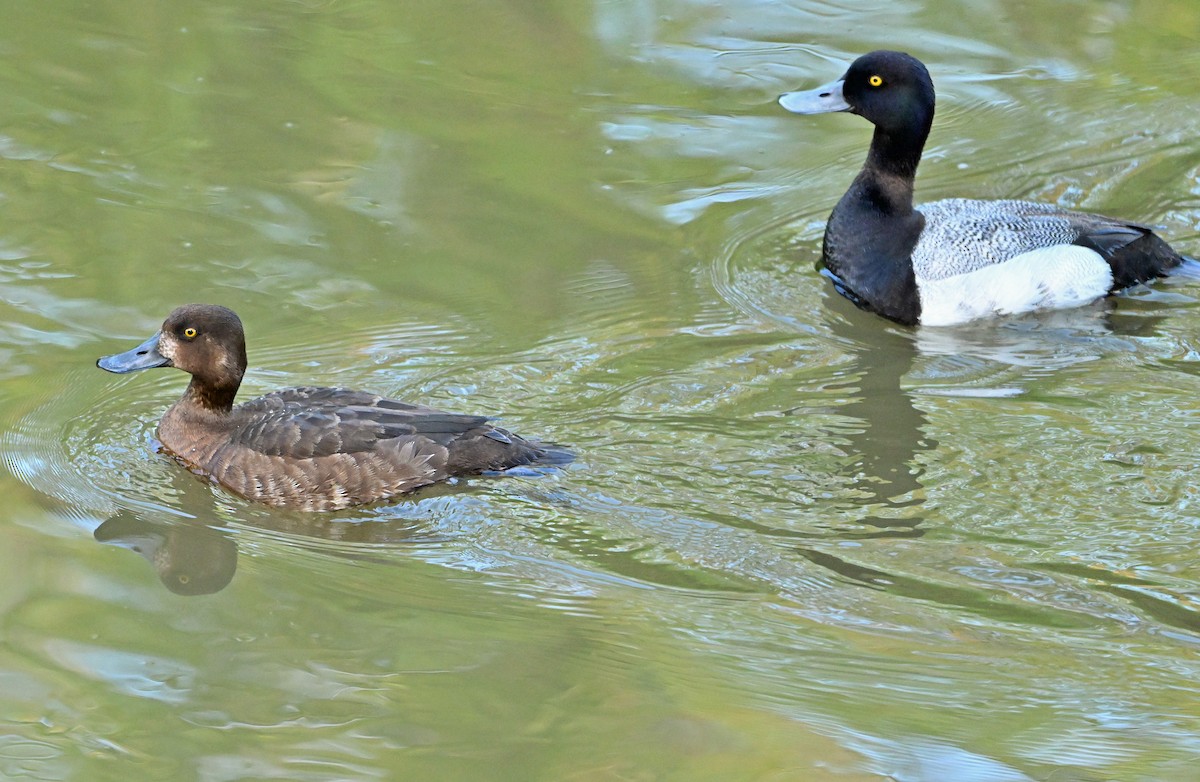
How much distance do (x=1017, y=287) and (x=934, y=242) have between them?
545mm

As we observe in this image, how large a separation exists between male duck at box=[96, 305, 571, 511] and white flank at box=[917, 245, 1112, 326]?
280cm

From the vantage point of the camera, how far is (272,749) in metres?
5.05

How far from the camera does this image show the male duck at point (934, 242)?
8.66 metres

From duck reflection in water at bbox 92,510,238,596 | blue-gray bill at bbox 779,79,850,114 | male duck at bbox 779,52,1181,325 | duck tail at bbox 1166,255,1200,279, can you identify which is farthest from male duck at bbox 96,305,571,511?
duck tail at bbox 1166,255,1200,279

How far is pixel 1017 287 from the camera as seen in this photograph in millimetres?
8680

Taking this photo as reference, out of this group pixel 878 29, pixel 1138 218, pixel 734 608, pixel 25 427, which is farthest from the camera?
pixel 878 29

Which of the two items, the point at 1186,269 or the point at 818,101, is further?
the point at 818,101

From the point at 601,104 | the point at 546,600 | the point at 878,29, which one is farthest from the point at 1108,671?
the point at 878,29

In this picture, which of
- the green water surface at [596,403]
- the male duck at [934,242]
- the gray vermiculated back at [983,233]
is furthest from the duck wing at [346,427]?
the gray vermiculated back at [983,233]

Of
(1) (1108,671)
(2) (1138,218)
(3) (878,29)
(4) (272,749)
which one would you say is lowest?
(4) (272,749)

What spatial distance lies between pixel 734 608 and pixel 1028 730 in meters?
1.16

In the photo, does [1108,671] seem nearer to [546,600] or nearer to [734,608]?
[734,608]

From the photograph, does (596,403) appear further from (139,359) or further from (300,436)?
(139,359)

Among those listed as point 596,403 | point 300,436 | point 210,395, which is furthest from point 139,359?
point 596,403
